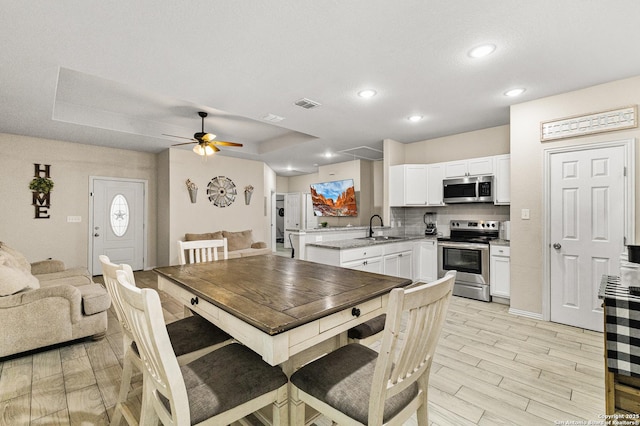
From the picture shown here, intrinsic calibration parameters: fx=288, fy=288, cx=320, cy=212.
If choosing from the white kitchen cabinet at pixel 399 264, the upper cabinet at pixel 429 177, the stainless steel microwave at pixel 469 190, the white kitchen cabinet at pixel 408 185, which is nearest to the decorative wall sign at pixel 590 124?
the upper cabinet at pixel 429 177

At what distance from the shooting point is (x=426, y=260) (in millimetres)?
4727

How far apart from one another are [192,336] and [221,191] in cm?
531

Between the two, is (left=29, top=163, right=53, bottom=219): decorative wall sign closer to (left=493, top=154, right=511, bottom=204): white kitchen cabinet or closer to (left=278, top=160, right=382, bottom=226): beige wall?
(left=278, top=160, right=382, bottom=226): beige wall

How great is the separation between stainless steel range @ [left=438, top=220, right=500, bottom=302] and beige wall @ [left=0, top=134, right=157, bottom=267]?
6.28m

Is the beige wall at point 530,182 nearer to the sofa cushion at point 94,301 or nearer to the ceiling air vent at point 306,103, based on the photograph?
the ceiling air vent at point 306,103

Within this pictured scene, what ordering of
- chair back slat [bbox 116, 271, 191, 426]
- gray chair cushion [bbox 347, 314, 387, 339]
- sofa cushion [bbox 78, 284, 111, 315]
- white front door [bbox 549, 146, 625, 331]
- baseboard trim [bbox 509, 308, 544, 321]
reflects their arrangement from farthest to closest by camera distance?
baseboard trim [bbox 509, 308, 544, 321] → white front door [bbox 549, 146, 625, 331] → sofa cushion [bbox 78, 284, 111, 315] → gray chair cushion [bbox 347, 314, 387, 339] → chair back slat [bbox 116, 271, 191, 426]

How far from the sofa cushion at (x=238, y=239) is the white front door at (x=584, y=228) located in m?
5.36

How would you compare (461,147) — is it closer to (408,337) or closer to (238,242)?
(408,337)

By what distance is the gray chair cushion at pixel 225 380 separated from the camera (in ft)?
3.64

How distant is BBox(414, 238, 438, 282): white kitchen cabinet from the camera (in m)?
4.62

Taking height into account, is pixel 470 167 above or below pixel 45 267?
above

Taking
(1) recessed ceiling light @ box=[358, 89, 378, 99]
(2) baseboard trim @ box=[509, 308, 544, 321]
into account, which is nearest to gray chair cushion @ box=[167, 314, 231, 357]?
(1) recessed ceiling light @ box=[358, 89, 378, 99]

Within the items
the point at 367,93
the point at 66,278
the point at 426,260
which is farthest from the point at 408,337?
the point at 66,278

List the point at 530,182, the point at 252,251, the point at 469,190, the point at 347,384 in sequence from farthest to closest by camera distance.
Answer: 1. the point at 252,251
2. the point at 469,190
3. the point at 530,182
4. the point at 347,384
